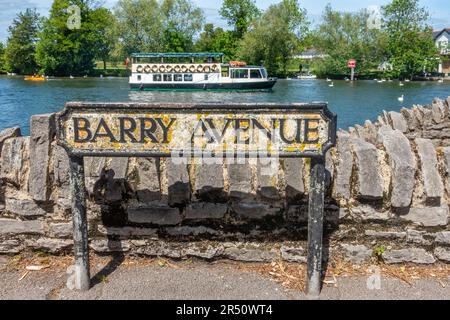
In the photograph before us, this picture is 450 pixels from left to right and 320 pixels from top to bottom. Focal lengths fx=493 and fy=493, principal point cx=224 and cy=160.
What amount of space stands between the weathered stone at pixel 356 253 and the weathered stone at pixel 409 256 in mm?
135

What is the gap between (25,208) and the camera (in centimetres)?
387

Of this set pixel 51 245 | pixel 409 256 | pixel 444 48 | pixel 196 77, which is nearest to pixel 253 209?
pixel 409 256

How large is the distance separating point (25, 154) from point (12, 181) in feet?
0.77

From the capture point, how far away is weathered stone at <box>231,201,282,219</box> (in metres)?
3.80

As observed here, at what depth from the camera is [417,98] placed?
4834cm

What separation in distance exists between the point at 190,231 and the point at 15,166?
148 cm

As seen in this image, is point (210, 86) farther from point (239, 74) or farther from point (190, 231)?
point (190, 231)

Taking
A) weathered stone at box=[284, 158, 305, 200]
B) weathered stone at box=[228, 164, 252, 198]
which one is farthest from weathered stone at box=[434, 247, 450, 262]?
weathered stone at box=[228, 164, 252, 198]

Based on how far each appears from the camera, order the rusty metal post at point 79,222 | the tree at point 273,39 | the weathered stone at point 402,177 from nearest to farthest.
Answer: the rusty metal post at point 79,222, the weathered stone at point 402,177, the tree at point 273,39

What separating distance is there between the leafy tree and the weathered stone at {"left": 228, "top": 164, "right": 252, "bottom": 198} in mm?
82403

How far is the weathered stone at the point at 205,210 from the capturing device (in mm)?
3807

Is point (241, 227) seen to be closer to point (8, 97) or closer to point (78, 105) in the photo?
point (78, 105)

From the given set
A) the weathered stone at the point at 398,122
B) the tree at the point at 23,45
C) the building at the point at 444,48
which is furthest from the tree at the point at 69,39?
the weathered stone at the point at 398,122

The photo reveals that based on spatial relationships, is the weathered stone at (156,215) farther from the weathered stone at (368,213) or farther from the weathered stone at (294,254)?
the weathered stone at (368,213)
